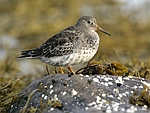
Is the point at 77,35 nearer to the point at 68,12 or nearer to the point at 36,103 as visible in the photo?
the point at 36,103

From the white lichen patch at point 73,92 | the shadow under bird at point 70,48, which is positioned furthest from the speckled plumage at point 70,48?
the white lichen patch at point 73,92

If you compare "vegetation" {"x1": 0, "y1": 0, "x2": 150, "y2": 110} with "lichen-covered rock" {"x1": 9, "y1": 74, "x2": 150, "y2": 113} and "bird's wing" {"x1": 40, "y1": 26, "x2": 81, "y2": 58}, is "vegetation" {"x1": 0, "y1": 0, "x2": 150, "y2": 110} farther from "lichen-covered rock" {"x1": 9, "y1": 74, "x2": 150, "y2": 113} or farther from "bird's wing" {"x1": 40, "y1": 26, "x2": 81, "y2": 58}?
"lichen-covered rock" {"x1": 9, "y1": 74, "x2": 150, "y2": 113}

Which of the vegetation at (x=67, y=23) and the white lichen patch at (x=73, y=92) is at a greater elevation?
the vegetation at (x=67, y=23)

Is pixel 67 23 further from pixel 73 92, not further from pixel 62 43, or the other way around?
pixel 73 92

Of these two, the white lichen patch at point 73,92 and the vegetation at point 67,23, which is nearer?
the white lichen patch at point 73,92

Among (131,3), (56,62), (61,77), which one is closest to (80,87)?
(61,77)

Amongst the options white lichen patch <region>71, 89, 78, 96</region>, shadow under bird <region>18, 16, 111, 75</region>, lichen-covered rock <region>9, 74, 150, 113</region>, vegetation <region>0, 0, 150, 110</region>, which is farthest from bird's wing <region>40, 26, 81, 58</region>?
vegetation <region>0, 0, 150, 110</region>

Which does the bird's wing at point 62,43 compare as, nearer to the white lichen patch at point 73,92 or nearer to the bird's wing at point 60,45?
the bird's wing at point 60,45

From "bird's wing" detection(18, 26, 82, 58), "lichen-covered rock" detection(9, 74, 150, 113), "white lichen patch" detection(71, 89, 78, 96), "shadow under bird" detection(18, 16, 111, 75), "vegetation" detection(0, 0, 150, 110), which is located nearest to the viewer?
"lichen-covered rock" detection(9, 74, 150, 113)
